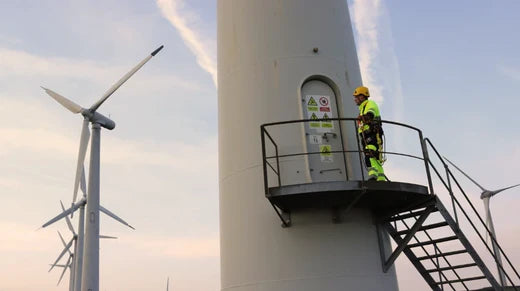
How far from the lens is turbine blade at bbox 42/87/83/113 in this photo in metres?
21.3

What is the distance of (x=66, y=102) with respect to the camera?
2178cm

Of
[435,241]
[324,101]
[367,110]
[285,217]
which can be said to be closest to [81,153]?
[324,101]

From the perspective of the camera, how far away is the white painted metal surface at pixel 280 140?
8398 mm

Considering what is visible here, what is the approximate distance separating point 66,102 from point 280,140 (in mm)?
16184

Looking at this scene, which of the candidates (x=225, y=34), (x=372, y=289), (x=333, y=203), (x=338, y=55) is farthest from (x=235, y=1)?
(x=372, y=289)

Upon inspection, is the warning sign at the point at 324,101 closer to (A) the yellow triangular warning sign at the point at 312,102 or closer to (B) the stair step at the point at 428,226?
(A) the yellow triangular warning sign at the point at 312,102

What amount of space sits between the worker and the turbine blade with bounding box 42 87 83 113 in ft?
53.4

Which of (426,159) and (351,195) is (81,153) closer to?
(351,195)

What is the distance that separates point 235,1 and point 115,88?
11586mm

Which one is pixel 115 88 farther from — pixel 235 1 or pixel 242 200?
pixel 242 200

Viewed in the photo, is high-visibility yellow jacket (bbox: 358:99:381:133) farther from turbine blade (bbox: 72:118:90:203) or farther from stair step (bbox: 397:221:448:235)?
turbine blade (bbox: 72:118:90:203)

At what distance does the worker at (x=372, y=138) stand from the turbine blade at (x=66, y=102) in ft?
53.4

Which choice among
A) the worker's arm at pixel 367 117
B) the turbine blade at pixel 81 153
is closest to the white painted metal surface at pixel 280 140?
the worker's arm at pixel 367 117

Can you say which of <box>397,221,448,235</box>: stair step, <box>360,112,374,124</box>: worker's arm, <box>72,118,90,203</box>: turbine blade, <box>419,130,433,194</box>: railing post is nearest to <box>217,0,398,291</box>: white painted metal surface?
<box>397,221,448,235</box>: stair step
